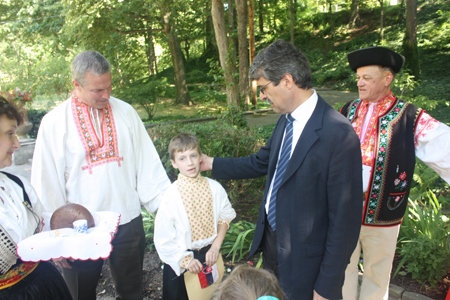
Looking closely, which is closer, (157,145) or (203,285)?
(203,285)

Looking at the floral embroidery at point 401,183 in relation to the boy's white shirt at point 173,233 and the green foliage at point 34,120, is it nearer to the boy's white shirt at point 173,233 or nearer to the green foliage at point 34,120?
the boy's white shirt at point 173,233

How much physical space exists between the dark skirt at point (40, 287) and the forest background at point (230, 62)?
1894 mm

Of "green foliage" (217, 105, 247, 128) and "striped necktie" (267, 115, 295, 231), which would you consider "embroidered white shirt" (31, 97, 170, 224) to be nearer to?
"striped necktie" (267, 115, 295, 231)

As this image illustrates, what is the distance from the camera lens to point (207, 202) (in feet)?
7.28

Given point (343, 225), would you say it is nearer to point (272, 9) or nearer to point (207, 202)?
point (207, 202)

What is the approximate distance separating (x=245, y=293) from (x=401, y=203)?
1757 mm

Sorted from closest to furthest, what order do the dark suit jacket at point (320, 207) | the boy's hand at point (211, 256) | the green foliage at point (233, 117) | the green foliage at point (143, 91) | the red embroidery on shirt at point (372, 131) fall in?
the dark suit jacket at point (320, 207) < the boy's hand at point (211, 256) < the red embroidery on shirt at point (372, 131) < the green foliage at point (233, 117) < the green foliage at point (143, 91)

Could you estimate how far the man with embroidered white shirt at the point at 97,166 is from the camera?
210 cm

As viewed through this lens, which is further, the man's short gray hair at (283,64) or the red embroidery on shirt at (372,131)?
the red embroidery on shirt at (372,131)

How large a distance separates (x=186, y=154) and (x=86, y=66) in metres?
0.89

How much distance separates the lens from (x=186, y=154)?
2.20 meters

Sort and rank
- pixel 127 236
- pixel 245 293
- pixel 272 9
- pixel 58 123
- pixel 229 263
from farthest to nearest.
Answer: pixel 272 9 → pixel 229 263 → pixel 127 236 → pixel 58 123 → pixel 245 293

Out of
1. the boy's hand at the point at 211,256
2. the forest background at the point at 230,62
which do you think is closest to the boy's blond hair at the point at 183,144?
the boy's hand at the point at 211,256

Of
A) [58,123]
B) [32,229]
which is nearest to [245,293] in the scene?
[32,229]
